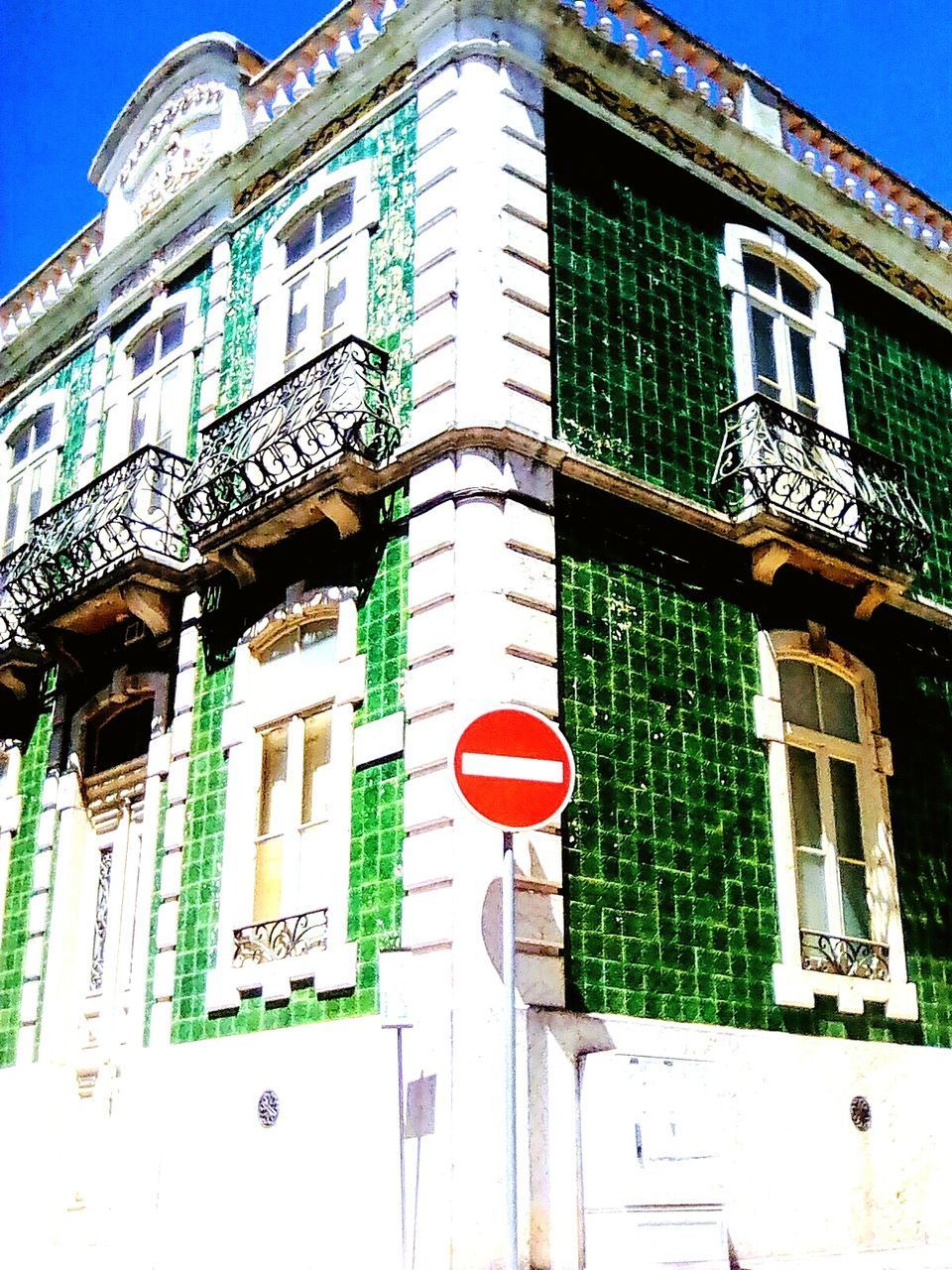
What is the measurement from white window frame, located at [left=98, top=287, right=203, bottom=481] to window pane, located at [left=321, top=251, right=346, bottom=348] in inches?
79.5

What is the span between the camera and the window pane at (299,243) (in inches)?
539

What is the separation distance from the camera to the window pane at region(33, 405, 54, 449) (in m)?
17.0

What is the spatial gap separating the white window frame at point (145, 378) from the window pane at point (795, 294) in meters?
5.78

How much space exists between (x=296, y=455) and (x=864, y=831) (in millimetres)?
5804

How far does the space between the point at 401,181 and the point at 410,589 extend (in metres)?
4.00

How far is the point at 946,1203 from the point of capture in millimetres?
11734

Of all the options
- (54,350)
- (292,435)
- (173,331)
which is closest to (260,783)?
(292,435)

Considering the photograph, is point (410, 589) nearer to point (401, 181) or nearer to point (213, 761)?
point (213, 761)

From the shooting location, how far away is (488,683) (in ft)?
33.4

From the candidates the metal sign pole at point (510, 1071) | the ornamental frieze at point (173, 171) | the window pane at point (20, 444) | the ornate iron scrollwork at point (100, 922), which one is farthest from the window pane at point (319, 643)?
the window pane at point (20, 444)

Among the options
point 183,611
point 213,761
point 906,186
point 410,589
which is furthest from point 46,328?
point 906,186

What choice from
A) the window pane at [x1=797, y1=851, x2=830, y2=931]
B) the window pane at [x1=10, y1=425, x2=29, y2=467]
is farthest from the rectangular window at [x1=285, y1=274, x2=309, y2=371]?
the window pane at [x1=797, y1=851, x2=830, y2=931]

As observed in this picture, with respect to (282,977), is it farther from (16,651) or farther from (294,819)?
(16,651)

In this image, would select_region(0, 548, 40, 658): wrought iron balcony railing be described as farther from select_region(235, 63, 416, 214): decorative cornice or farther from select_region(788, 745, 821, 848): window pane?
select_region(788, 745, 821, 848): window pane
